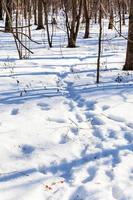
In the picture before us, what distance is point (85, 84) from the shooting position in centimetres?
877

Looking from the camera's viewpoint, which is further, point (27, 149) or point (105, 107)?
point (105, 107)

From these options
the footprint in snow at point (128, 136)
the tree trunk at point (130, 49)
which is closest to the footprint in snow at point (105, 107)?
the footprint in snow at point (128, 136)

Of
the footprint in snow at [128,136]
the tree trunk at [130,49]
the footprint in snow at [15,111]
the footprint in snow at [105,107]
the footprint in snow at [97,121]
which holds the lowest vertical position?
the footprint in snow at [105,107]

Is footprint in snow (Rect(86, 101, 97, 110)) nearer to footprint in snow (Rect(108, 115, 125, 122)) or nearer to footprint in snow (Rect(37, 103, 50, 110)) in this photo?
footprint in snow (Rect(108, 115, 125, 122))

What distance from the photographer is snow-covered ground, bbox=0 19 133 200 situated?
428 cm

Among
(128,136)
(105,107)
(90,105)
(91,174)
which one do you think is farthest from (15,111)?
(91,174)

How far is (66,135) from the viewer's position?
5.68 metres

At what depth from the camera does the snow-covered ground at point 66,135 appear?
4.28 m

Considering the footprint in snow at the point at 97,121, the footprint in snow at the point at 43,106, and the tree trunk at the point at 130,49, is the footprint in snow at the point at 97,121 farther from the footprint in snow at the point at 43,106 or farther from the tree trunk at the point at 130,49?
the tree trunk at the point at 130,49

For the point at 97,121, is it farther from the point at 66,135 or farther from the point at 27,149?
the point at 27,149

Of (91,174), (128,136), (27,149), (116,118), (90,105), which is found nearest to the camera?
(91,174)

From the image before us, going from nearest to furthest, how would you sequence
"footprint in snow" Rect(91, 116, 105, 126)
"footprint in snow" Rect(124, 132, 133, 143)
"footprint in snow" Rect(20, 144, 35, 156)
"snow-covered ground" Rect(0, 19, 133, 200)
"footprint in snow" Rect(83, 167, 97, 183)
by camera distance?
1. "snow-covered ground" Rect(0, 19, 133, 200)
2. "footprint in snow" Rect(83, 167, 97, 183)
3. "footprint in snow" Rect(20, 144, 35, 156)
4. "footprint in snow" Rect(124, 132, 133, 143)
5. "footprint in snow" Rect(91, 116, 105, 126)

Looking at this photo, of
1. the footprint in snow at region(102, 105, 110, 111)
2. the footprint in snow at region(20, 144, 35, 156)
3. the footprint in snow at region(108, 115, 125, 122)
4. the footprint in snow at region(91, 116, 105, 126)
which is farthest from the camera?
the footprint in snow at region(102, 105, 110, 111)

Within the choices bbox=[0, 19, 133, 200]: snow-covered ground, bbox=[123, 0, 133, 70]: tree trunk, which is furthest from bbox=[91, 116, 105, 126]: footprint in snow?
bbox=[123, 0, 133, 70]: tree trunk
